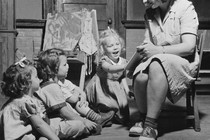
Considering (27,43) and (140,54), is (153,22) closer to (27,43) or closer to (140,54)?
(140,54)

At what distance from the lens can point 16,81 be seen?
2.24m

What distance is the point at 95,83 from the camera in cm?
312

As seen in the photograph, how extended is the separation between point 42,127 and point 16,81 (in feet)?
1.02

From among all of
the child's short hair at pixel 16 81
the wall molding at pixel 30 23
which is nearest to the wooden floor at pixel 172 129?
the child's short hair at pixel 16 81

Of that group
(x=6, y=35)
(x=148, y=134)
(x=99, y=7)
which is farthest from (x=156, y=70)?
(x=99, y=7)

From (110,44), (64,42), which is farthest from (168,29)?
(64,42)

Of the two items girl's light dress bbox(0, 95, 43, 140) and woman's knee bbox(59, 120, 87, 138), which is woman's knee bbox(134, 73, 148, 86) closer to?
woman's knee bbox(59, 120, 87, 138)

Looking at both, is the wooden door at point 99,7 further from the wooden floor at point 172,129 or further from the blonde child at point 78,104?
the blonde child at point 78,104

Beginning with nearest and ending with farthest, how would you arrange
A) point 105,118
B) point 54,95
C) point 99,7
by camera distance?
point 54,95 < point 105,118 < point 99,7

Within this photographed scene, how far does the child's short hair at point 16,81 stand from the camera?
2242mm

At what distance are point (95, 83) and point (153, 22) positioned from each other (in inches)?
→ 28.3

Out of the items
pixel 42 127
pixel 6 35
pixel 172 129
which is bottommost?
pixel 172 129

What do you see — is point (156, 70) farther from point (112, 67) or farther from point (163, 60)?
point (112, 67)

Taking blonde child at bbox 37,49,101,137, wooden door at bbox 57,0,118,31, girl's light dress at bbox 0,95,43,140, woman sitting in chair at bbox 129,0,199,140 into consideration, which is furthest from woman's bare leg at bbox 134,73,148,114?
wooden door at bbox 57,0,118,31
